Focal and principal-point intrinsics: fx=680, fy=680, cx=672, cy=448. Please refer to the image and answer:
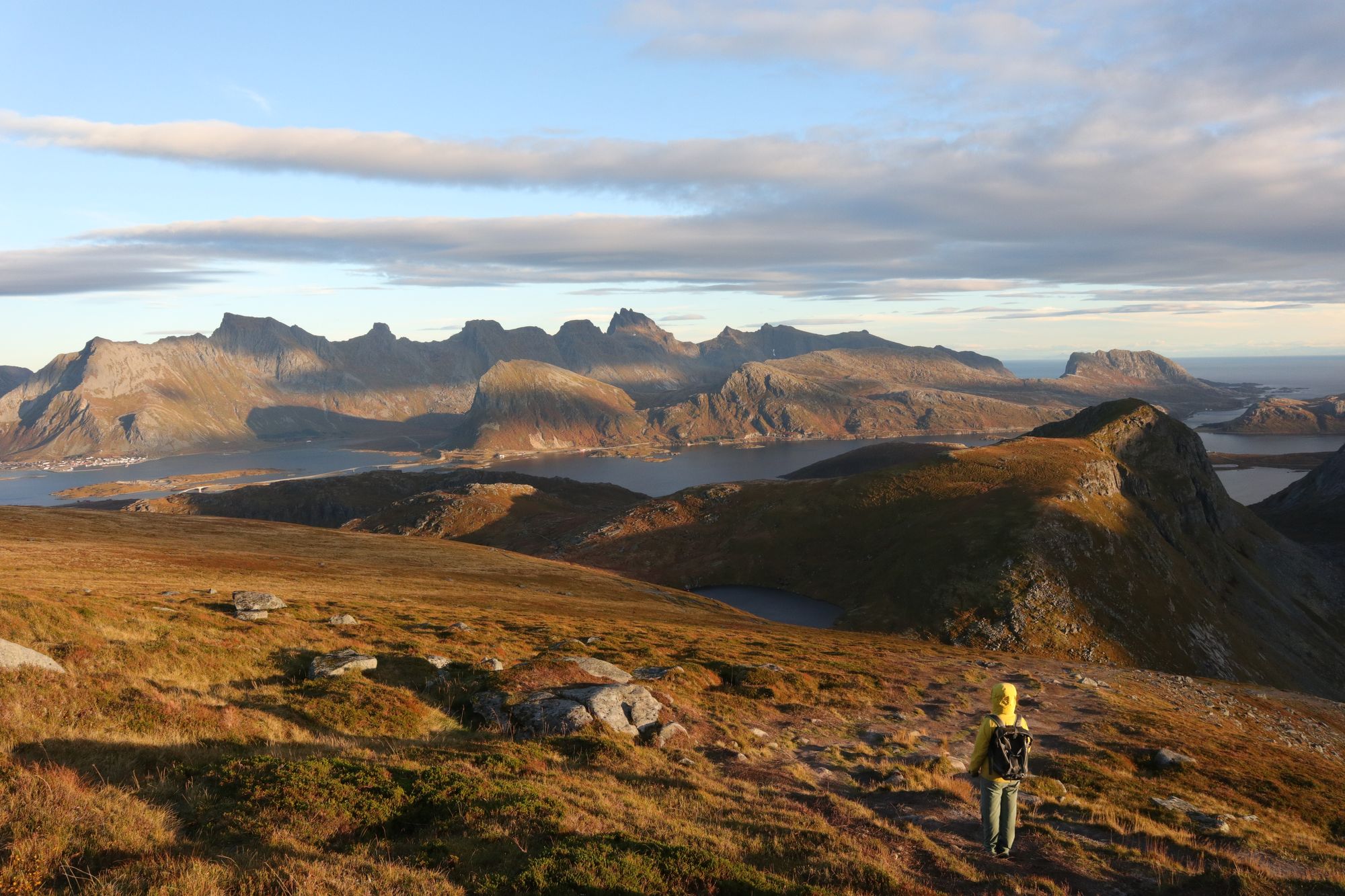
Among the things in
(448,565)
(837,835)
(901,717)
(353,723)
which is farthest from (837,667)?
(448,565)

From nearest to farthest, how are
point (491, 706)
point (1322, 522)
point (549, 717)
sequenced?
point (549, 717) → point (491, 706) → point (1322, 522)

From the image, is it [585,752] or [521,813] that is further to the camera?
[585,752]

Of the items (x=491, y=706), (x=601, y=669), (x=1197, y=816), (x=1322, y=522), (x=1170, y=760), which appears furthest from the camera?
(x=1322, y=522)

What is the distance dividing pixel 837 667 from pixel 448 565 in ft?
215

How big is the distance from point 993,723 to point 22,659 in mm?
28077

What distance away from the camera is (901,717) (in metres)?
35.3

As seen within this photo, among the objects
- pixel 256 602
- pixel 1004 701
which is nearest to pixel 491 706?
pixel 1004 701

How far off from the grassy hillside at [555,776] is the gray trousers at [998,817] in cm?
55

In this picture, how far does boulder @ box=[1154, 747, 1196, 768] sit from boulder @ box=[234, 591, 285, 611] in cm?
4582

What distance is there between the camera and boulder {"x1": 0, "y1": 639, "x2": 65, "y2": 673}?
20266 millimetres

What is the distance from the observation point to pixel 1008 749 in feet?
54.5

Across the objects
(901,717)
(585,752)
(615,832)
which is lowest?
(901,717)

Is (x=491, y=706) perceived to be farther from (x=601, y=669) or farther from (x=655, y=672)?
(x=655, y=672)

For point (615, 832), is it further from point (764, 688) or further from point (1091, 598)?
point (1091, 598)
